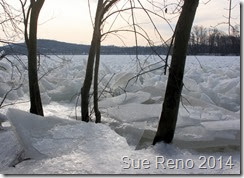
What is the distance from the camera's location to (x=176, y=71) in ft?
9.37

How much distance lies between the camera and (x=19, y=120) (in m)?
3.01

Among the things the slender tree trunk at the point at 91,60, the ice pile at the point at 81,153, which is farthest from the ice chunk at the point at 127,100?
the ice pile at the point at 81,153

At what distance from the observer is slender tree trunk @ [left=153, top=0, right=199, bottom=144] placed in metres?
2.77

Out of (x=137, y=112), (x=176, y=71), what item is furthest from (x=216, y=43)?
(x=137, y=112)

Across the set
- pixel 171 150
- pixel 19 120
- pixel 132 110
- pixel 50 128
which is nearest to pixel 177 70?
pixel 171 150

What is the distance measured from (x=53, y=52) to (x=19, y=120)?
288 centimetres

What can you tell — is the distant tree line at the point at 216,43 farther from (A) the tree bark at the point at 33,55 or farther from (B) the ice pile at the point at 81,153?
(A) the tree bark at the point at 33,55

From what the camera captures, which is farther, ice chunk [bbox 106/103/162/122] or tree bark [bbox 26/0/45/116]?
tree bark [bbox 26/0/45/116]

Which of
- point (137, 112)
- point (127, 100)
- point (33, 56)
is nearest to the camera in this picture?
point (137, 112)

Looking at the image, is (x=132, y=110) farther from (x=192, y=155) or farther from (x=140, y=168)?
(x=140, y=168)

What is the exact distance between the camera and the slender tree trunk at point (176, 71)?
9.09 feet

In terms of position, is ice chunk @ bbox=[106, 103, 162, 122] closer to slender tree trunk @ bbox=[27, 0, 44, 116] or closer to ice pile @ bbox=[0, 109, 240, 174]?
slender tree trunk @ bbox=[27, 0, 44, 116]

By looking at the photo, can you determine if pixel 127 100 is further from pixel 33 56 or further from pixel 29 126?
pixel 29 126

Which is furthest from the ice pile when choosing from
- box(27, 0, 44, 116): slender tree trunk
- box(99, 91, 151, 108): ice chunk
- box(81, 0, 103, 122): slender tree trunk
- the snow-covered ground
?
box(99, 91, 151, 108): ice chunk
